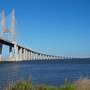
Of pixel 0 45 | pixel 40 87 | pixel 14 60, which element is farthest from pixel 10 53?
pixel 40 87

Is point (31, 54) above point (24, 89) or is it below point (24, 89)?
above

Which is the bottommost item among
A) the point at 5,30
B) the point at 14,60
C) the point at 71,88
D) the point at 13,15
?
the point at 71,88

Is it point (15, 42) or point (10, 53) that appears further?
point (10, 53)

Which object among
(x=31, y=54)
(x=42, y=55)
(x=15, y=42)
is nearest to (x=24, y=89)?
(x=15, y=42)

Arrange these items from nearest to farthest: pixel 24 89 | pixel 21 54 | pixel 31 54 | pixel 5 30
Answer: pixel 24 89, pixel 5 30, pixel 21 54, pixel 31 54

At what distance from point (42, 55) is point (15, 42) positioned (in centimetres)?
4605

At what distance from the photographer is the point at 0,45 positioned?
287 ft

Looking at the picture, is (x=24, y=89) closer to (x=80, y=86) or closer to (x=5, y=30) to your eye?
(x=80, y=86)

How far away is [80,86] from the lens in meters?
11.0

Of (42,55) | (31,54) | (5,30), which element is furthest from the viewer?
(42,55)

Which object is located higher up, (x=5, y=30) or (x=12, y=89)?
(x=5, y=30)

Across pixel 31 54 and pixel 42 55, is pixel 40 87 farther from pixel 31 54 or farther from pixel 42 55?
pixel 42 55

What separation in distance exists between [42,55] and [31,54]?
15.6 metres

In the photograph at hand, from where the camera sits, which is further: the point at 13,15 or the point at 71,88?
the point at 13,15
